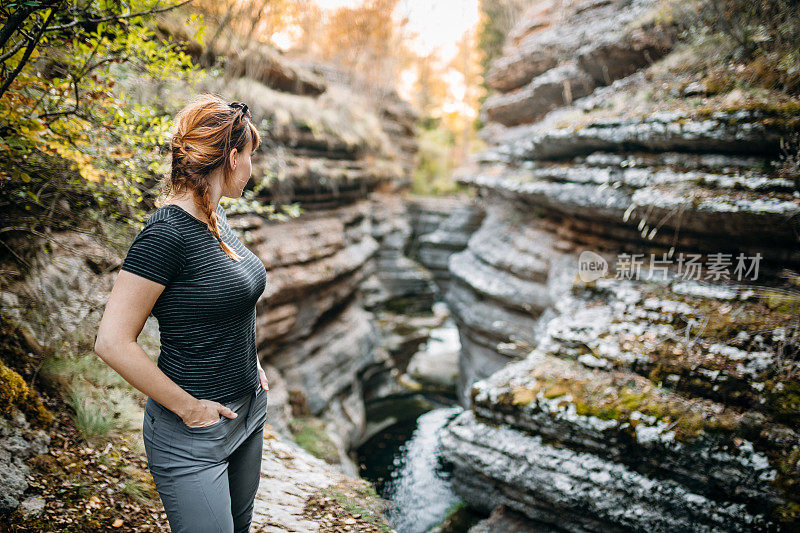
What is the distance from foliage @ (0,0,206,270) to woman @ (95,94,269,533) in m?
1.57

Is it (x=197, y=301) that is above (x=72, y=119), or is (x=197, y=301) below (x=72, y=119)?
below

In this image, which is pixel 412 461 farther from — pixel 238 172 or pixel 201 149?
pixel 201 149

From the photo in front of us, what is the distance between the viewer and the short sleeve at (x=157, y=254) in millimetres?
1550

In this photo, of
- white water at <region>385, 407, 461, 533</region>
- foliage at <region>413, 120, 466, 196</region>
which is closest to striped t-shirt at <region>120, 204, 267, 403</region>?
white water at <region>385, 407, 461, 533</region>

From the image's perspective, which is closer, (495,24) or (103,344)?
(103,344)

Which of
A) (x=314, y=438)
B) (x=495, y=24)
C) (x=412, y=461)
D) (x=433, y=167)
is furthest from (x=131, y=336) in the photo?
(x=433, y=167)

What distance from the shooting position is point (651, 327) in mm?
5285

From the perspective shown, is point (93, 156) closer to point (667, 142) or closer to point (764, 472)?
point (764, 472)

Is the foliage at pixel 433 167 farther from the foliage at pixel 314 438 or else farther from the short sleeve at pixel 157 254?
the short sleeve at pixel 157 254

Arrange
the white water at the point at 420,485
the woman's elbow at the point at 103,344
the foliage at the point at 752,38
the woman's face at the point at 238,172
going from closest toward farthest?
the woman's elbow at the point at 103,344
the woman's face at the point at 238,172
the foliage at the point at 752,38
the white water at the point at 420,485

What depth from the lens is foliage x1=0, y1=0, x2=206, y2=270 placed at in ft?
9.51

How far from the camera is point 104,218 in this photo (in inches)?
172

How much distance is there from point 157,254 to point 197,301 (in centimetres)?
25

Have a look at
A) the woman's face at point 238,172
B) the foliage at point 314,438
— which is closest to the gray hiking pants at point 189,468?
the woman's face at point 238,172
